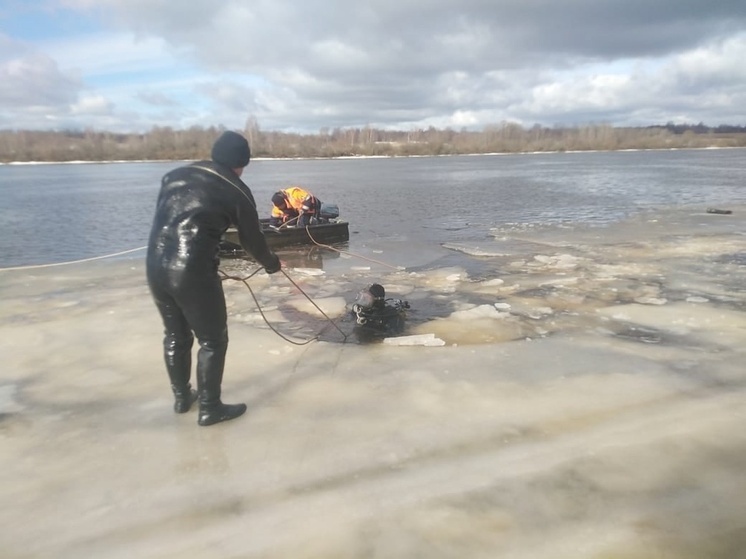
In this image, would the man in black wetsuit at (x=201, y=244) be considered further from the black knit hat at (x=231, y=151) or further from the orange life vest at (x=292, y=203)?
the orange life vest at (x=292, y=203)

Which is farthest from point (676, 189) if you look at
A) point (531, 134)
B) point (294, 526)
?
point (531, 134)

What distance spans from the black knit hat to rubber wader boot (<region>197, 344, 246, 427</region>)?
1122 mm

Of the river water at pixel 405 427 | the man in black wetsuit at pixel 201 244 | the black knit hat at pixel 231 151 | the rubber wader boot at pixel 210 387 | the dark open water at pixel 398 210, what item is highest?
the black knit hat at pixel 231 151

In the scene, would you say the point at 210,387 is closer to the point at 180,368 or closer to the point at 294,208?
the point at 180,368

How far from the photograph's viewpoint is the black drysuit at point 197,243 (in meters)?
3.19

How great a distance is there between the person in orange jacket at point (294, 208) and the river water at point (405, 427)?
3766 millimetres

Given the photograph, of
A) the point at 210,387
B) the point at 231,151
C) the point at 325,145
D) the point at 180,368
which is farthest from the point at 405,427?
the point at 325,145

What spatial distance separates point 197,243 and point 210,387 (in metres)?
0.93

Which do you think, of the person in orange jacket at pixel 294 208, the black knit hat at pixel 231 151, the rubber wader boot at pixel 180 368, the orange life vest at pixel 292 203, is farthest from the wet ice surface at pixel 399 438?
the orange life vest at pixel 292 203

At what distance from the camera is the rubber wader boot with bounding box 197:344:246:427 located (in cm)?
342

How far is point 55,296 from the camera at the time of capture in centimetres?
745

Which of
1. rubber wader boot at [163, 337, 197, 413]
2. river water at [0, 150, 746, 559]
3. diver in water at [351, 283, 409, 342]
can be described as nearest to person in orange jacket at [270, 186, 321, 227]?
river water at [0, 150, 746, 559]

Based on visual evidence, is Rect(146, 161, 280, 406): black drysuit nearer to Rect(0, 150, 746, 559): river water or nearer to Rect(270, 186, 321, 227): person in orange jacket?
Rect(0, 150, 746, 559): river water

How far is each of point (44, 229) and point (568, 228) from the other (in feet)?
52.0
